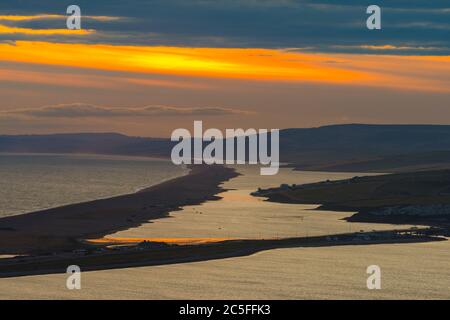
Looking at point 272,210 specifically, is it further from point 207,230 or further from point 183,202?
point 207,230

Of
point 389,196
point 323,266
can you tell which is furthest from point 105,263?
point 389,196

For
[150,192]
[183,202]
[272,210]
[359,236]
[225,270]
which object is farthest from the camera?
[150,192]

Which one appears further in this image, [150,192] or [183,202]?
[150,192]
